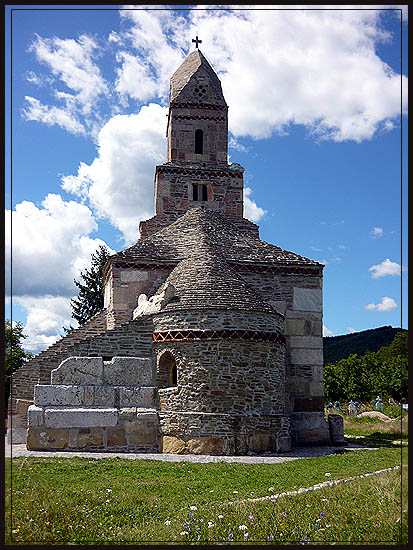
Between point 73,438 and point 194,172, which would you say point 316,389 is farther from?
point 194,172

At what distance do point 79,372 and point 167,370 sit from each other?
7.35 feet

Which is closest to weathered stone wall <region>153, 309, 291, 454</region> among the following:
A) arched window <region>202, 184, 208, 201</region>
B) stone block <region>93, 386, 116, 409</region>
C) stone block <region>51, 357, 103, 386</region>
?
stone block <region>93, 386, 116, 409</region>

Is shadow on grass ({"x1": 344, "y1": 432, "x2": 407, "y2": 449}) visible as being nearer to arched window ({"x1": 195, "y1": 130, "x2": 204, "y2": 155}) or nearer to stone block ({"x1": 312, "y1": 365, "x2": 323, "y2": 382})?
stone block ({"x1": 312, "y1": 365, "x2": 323, "y2": 382})

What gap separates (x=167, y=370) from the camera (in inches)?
563

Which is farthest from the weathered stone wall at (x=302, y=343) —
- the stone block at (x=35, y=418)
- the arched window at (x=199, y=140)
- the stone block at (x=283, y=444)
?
the arched window at (x=199, y=140)

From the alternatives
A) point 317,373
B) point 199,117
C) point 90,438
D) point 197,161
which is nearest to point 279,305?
point 317,373

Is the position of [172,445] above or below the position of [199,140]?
below

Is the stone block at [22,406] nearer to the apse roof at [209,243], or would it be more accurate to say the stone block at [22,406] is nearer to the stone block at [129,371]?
the stone block at [129,371]

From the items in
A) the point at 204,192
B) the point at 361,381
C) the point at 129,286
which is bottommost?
the point at 361,381

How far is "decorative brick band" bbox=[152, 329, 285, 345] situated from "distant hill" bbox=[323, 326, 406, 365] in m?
54.0

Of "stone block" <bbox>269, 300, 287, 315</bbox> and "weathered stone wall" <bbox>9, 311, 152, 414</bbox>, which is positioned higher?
"stone block" <bbox>269, 300, 287, 315</bbox>

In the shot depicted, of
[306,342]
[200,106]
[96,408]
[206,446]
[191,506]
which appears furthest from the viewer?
[200,106]

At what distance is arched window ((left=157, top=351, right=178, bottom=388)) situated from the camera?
1418 cm

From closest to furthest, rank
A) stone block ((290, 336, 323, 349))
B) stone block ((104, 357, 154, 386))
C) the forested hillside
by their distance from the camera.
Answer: stone block ((104, 357, 154, 386)) → stone block ((290, 336, 323, 349)) → the forested hillside
